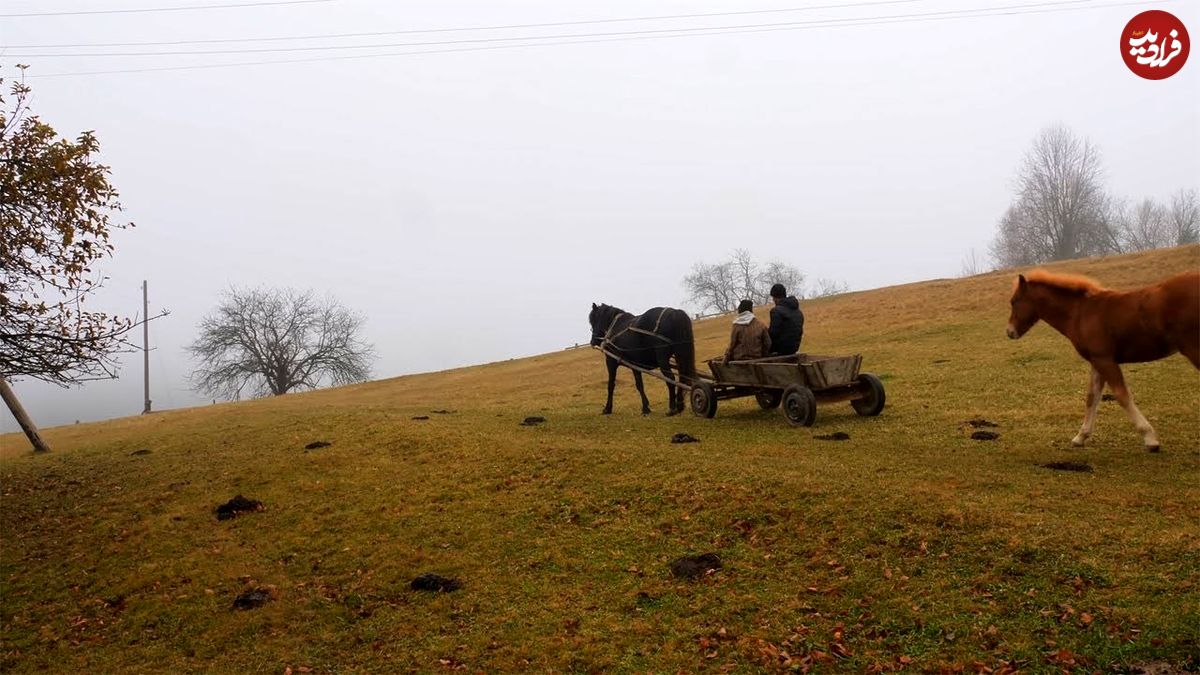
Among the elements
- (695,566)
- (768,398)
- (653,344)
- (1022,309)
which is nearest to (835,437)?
(1022,309)

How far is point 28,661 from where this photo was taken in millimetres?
8039

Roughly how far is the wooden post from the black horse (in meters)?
16.1

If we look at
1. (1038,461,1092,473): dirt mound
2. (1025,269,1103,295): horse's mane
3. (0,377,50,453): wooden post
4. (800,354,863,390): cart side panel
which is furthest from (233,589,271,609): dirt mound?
(0,377,50,453): wooden post

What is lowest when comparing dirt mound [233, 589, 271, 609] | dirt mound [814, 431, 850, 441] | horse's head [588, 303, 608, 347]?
dirt mound [233, 589, 271, 609]

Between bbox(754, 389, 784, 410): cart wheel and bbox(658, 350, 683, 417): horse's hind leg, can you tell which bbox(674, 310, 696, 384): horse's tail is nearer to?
bbox(658, 350, 683, 417): horse's hind leg

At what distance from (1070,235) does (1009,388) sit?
63415 millimetres

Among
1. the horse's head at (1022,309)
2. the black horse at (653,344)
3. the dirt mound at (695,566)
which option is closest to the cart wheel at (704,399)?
the black horse at (653,344)

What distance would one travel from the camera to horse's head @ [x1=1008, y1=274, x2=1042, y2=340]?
1039cm

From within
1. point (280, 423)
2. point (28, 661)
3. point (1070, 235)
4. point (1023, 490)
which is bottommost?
point (28, 661)

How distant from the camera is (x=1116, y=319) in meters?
9.01

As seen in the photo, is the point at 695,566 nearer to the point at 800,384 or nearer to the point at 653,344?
the point at 800,384

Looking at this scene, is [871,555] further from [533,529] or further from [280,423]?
[280,423]

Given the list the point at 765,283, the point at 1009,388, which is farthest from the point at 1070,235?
the point at 1009,388

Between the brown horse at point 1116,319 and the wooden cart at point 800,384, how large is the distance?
2.97m
